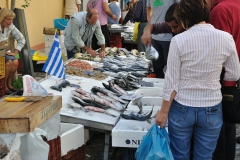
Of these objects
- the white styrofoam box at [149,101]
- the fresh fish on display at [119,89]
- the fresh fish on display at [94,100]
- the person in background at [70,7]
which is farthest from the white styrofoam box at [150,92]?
the person in background at [70,7]

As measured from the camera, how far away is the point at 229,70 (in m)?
2.79

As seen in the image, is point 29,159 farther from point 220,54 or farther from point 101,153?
point 101,153

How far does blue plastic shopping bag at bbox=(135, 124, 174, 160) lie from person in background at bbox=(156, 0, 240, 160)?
2.9 inches

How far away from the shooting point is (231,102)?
9.51ft

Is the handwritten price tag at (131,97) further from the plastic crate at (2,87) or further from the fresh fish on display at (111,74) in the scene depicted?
the plastic crate at (2,87)

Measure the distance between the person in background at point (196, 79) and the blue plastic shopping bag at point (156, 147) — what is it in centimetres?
7

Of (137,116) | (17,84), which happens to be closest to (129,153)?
(137,116)

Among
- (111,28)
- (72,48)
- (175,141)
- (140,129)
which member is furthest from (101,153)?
(111,28)

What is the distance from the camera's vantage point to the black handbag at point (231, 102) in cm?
291

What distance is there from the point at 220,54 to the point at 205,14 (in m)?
0.31

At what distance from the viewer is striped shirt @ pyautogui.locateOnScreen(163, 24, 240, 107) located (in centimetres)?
258

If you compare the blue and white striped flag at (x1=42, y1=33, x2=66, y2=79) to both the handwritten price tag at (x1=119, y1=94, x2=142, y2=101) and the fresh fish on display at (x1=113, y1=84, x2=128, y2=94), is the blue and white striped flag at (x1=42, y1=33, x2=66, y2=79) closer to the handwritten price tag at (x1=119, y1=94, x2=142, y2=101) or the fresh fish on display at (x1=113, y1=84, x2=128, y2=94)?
the fresh fish on display at (x1=113, y1=84, x2=128, y2=94)

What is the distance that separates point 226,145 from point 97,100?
161 centimetres

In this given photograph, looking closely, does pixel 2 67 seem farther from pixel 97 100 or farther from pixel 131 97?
pixel 131 97
